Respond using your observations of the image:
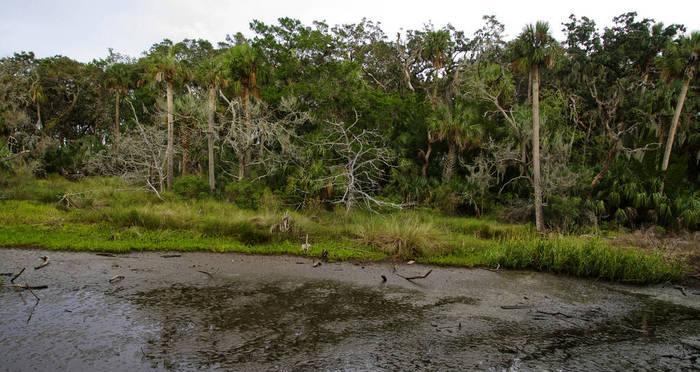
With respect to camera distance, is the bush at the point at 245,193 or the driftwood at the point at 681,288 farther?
the bush at the point at 245,193

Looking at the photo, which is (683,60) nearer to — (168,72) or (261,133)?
(261,133)

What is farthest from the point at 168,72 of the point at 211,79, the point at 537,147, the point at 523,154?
the point at 523,154

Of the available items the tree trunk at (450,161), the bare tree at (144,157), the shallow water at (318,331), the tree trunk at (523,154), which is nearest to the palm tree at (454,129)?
the tree trunk at (450,161)

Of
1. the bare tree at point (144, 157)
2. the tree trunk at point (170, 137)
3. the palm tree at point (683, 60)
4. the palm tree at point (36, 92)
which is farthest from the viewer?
the palm tree at point (36, 92)

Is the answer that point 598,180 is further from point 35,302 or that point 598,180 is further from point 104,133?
point 104,133

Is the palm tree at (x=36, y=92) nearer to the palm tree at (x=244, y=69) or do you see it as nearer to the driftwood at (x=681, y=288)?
the palm tree at (x=244, y=69)

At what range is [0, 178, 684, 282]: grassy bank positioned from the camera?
14766 mm

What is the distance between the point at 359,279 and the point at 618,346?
622 centimetres

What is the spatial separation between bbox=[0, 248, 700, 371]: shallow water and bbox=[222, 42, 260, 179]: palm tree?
1451cm

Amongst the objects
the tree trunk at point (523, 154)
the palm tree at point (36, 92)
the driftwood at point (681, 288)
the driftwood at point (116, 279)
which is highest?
the palm tree at point (36, 92)

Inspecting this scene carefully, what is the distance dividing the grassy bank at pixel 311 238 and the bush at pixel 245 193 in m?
1.67

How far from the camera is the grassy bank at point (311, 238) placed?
48.4ft

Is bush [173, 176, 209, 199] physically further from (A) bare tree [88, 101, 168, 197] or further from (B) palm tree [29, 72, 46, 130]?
(B) palm tree [29, 72, 46, 130]

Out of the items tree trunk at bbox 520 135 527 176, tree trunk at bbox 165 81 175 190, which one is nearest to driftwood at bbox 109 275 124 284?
tree trunk at bbox 165 81 175 190
